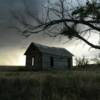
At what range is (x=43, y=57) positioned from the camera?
4409cm

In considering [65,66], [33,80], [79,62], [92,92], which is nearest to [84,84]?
[92,92]

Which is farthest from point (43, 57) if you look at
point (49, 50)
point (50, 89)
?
point (50, 89)

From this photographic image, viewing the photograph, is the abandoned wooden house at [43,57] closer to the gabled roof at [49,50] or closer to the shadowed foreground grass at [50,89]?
the gabled roof at [49,50]

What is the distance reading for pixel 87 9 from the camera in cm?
1520

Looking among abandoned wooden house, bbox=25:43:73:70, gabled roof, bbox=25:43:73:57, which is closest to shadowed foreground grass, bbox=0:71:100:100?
abandoned wooden house, bbox=25:43:73:70

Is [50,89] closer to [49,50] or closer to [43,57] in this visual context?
[43,57]

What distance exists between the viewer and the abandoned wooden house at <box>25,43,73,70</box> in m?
43.6

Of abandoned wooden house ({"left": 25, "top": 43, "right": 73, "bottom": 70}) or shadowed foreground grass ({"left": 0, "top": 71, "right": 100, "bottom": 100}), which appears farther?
abandoned wooden house ({"left": 25, "top": 43, "right": 73, "bottom": 70})

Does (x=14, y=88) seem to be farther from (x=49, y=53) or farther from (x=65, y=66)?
(x=65, y=66)

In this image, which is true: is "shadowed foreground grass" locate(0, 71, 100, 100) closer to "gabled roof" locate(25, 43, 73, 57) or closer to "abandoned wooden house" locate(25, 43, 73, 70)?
"abandoned wooden house" locate(25, 43, 73, 70)

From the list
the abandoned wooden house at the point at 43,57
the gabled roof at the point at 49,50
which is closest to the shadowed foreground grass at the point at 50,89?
the abandoned wooden house at the point at 43,57

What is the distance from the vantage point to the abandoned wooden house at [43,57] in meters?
43.6

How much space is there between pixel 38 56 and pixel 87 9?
29.0 meters

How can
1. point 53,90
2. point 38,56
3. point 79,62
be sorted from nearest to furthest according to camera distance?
point 53,90, point 79,62, point 38,56
